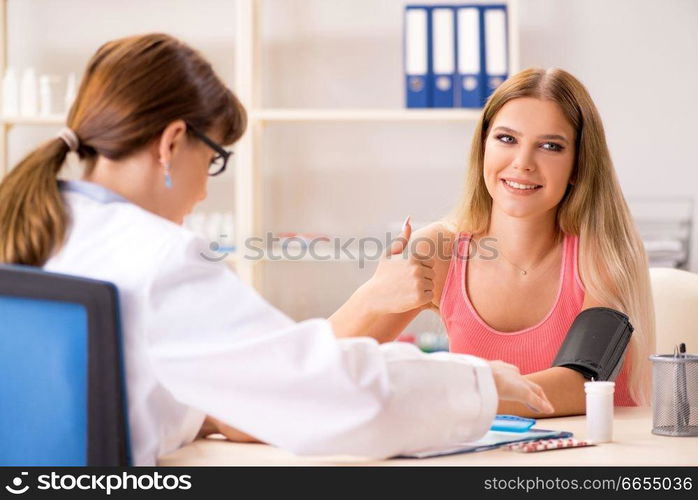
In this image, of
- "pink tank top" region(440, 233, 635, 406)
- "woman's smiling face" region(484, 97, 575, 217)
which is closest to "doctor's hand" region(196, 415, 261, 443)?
"pink tank top" region(440, 233, 635, 406)

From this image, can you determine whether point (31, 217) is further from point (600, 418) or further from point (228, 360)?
point (600, 418)

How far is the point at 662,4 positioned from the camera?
3480 millimetres

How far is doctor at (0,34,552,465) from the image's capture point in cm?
101

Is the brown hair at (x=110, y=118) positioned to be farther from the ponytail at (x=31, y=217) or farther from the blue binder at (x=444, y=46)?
the blue binder at (x=444, y=46)

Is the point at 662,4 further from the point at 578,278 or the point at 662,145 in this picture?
the point at 578,278

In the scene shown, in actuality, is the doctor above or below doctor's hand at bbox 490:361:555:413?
above

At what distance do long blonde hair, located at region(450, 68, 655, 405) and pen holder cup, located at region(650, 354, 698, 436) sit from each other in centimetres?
44

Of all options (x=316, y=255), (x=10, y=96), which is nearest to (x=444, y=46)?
(x=316, y=255)

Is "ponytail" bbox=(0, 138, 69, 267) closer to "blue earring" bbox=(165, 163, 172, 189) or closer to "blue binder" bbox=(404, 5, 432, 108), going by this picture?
"blue earring" bbox=(165, 163, 172, 189)

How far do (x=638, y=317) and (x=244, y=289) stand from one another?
106 cm

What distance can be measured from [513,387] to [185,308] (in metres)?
0.45

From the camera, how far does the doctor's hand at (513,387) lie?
1.20m

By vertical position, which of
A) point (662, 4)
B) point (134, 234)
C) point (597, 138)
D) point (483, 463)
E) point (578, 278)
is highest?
point (662, 4)
